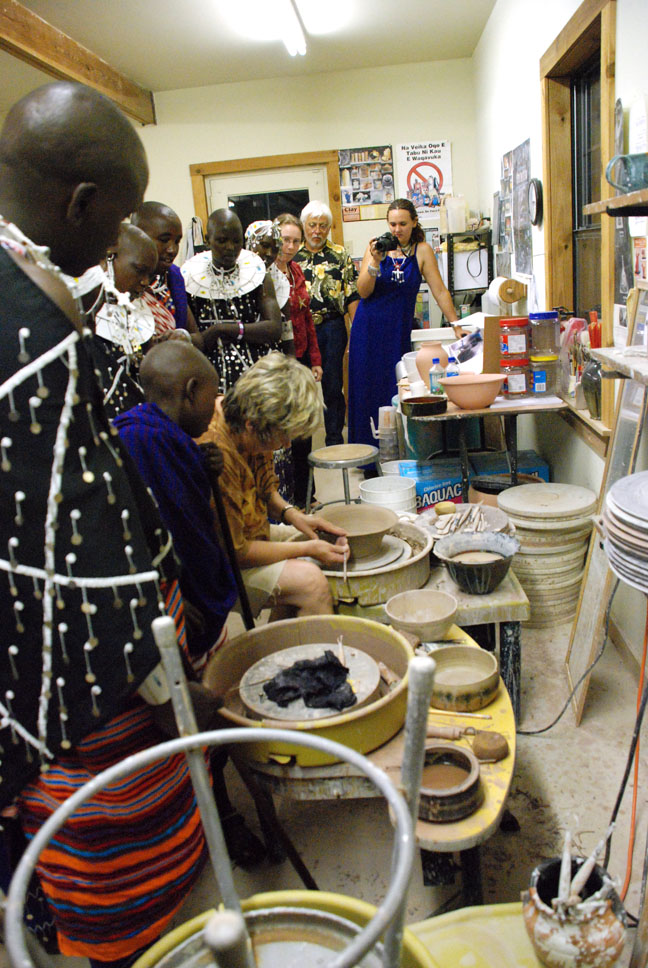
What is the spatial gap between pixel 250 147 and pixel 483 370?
4748 millimetres

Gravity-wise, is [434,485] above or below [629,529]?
below

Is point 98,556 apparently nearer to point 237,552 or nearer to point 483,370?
point 237,552

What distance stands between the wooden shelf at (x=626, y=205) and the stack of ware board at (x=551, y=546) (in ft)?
4.52

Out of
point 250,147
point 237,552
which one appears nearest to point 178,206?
point 250,147

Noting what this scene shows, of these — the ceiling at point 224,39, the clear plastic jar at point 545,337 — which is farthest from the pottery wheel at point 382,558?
the ceiling at point 224,39

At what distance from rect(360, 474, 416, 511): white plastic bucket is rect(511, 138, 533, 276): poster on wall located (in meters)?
1.94

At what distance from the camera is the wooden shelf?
1380mm

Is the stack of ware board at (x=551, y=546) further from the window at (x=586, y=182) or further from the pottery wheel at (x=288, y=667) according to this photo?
the pottery wheel at (x=288, y=667)

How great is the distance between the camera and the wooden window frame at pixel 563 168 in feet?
8.91

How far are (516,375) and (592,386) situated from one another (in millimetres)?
604

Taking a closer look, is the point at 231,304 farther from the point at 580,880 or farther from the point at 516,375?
the point at 580,880

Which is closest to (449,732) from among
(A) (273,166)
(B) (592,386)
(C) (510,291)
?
(B) (592,386)

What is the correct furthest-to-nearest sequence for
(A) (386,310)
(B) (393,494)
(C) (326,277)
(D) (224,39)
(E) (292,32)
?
(D) (224,39) < (E) (292,32) < (C) (326,277) < (A) (386,310) < (B) (393,494)

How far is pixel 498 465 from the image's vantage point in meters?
3.69
